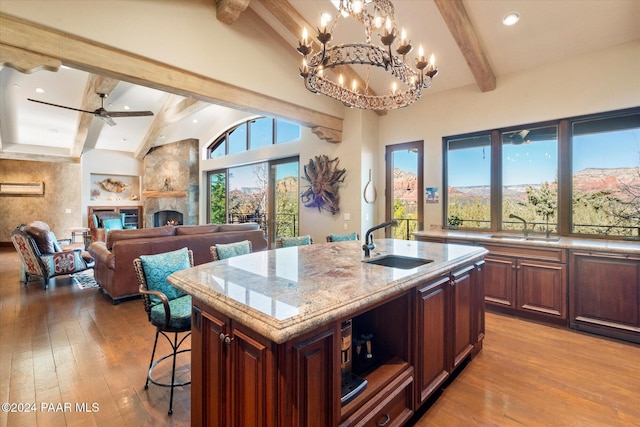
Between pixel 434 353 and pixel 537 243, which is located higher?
pixel 537 243

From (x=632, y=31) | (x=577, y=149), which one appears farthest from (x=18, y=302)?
(x=632, y=31)

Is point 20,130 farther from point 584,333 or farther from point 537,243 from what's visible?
point 584,333

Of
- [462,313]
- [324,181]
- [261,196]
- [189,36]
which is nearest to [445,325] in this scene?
[462,313]

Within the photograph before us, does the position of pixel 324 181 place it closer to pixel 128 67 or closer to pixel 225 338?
pixel 128 67

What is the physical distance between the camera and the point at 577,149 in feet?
11.9

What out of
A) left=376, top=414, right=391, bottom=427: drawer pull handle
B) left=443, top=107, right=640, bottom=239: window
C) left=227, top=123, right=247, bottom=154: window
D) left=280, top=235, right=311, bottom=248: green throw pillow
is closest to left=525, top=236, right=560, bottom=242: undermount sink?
left=443, top=107, right=640, bottom=239: window

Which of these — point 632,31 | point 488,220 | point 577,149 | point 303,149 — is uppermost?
point 632,31

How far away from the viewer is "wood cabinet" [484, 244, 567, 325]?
320 centimetres

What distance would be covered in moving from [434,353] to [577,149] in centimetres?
344

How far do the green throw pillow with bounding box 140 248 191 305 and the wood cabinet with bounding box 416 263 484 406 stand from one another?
6.00 ft

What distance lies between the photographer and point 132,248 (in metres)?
3.95

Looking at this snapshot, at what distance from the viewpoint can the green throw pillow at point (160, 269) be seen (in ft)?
7.09

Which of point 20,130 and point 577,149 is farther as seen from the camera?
point 20,130

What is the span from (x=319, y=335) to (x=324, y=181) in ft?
14.1
